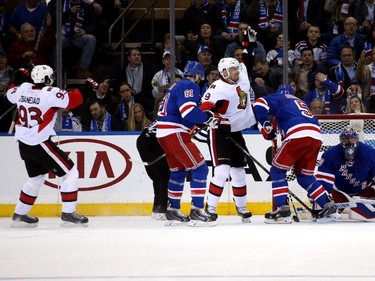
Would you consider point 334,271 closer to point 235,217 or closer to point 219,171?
point 219,171

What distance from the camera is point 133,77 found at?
11.0m

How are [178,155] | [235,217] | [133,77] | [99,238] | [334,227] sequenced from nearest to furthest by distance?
1. [99,238]
2. [334,227]
3. [178,155]
4. [235,217]
5. [133,77]

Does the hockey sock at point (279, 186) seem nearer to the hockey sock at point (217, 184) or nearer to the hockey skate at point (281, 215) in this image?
the hockey skate at point (281, 215)

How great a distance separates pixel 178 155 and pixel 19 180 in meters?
2.13

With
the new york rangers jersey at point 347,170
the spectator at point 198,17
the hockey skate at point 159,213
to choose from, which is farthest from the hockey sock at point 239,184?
the spectator at point 198,17

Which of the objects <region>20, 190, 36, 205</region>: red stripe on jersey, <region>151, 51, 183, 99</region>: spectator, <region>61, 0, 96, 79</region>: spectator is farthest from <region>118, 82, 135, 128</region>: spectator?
<region>20, 190, 36, 205</region>: red stripe on jersey

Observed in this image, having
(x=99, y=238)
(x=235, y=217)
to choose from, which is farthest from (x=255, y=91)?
(x=99, y=238)

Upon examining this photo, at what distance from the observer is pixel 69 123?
1062 cm

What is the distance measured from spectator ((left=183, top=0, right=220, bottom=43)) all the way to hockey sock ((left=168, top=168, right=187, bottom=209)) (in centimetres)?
240

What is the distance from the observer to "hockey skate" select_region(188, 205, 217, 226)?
890 cm

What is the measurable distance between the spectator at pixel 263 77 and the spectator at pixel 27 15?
7.89ft

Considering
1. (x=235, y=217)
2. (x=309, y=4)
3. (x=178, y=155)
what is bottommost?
(x=235, y=217)

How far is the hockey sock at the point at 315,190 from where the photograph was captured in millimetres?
8992

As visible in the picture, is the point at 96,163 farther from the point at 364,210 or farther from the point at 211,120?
the point at 364,210
